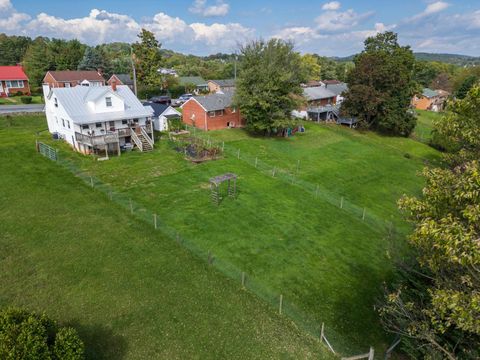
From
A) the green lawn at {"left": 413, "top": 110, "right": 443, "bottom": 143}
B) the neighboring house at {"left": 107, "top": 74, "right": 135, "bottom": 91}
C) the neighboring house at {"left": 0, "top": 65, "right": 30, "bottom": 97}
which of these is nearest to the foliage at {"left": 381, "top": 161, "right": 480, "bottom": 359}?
the green lawn at {"left": 413, "top": 110, "right": 443, "bottom": 143}

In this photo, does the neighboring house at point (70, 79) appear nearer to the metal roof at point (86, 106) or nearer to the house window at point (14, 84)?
the house window at point (14, 84)

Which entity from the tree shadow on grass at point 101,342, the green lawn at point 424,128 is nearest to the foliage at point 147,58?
the green lawn at point 424,128

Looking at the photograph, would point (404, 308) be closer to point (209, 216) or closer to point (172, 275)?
point (172, 275)

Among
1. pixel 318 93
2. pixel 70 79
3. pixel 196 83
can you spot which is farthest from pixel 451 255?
pixel 196 83

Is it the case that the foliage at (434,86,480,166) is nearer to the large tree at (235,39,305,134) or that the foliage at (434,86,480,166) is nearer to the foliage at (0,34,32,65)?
the large tree at (235,39,305,134)

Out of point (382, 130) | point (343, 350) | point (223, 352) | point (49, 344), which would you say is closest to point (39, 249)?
point (49, 344)

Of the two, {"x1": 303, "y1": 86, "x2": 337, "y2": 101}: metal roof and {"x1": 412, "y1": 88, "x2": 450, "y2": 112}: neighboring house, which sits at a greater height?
{"x1": 303, "y1": 86, "x2": 337, "y2": 101}: metal roof
